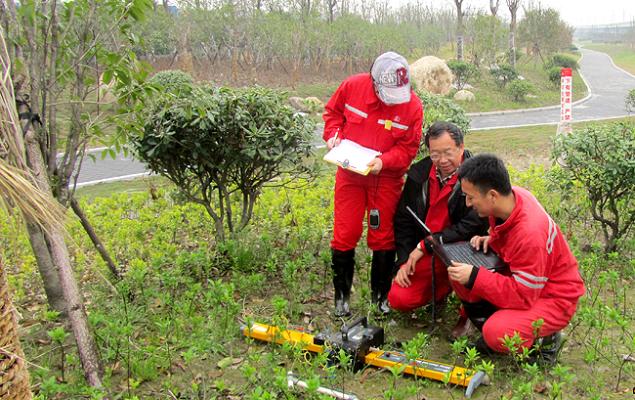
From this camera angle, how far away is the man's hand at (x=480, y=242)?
3.41m

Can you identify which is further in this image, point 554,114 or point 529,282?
point 554,114

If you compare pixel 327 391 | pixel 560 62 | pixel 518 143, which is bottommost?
pixel 518 143

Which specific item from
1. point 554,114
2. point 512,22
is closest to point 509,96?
point 554,114

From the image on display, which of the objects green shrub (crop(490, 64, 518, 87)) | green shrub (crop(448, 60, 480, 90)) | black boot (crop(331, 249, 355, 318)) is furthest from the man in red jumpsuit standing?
green shrub (crop(490, 64, 518, 87))

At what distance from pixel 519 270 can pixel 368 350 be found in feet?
2.98

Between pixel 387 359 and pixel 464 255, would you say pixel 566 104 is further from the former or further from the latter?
pixel 387 359

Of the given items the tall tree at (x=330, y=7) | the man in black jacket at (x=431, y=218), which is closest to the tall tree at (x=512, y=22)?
the tall tree at (x=330, y=7)

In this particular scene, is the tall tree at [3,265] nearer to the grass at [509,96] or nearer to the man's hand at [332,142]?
the man's hand at [332,142]

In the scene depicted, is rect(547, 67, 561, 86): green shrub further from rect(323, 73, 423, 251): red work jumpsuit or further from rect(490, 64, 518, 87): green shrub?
rect(323, 73, 423, 251): red work jumpsuit

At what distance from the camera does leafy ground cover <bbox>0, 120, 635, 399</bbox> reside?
118 inches

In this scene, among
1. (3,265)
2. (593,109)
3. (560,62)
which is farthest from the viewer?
(560,62)

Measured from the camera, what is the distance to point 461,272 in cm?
Answer: 319

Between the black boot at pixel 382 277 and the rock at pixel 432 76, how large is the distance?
20107 millimetres

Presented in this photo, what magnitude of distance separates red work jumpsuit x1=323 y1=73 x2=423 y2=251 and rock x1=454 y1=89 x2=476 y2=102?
1993cm
